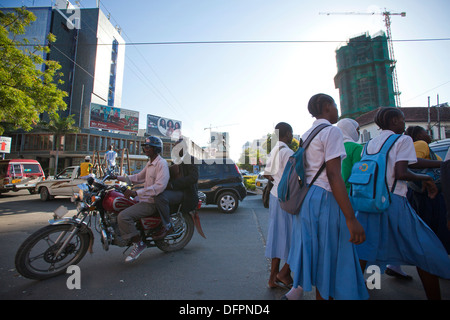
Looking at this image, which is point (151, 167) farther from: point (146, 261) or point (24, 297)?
point (24, 297)

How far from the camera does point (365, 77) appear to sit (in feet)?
162

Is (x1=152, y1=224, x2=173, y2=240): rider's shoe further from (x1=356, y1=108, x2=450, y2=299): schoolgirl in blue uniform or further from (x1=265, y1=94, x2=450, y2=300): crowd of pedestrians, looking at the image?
(x1=356, y1=108, x2=450, y2=299): schoolgirl in blue uniform

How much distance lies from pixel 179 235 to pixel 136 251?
0.75 metres

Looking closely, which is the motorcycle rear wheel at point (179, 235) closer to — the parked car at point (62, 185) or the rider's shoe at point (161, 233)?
the rider's shoe at point (161, 233)

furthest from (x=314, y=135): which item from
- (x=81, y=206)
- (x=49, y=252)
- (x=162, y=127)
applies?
(x=162, y=127)

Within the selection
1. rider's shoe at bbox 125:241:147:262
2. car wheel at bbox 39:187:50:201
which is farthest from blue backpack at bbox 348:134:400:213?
car wheel at bbox 39:187:50:201

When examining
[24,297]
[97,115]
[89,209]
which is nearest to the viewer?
[24,297]

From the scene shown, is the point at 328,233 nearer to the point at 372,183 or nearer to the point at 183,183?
the point at 372,183

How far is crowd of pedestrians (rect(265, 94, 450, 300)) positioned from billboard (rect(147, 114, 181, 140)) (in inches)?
1619

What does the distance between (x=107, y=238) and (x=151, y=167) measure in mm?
1087

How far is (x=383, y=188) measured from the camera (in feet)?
6.16

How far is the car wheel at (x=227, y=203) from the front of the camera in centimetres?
727
